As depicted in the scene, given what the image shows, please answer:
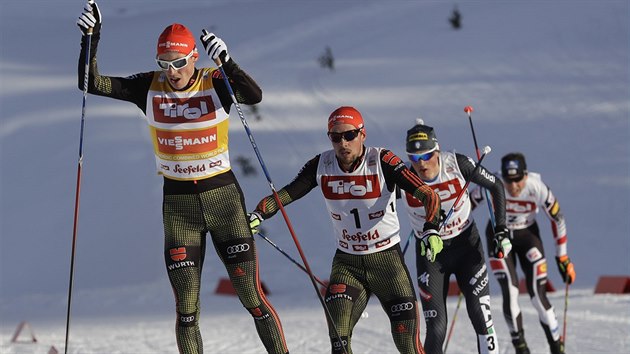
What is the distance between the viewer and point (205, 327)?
41.2ft

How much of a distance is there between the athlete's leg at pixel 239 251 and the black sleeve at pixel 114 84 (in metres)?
0.78

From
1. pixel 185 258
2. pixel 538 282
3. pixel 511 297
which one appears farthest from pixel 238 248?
pixel 538 282

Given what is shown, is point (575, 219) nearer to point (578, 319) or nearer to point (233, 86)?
point (578, 319)

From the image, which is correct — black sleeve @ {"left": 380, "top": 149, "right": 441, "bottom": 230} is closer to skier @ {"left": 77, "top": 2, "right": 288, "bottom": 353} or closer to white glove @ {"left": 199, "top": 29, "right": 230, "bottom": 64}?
skier @ {"left": 77, "top": 2, "right": 288, "bottom": 353}

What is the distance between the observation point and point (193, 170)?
698cm

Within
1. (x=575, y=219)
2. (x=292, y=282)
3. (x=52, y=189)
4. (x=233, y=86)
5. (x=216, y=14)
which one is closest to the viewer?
(x=233, y=86)

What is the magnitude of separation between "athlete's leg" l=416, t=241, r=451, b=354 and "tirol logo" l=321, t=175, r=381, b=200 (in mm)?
1275

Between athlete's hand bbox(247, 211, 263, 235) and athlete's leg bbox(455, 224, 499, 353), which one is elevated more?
athlete's hand bbox(247, 211, 263, 235)

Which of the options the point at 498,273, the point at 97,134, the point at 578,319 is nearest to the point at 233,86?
the point at 498,273

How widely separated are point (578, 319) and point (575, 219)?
7105 mm

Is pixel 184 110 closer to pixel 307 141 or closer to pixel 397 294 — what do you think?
pixel 397 294

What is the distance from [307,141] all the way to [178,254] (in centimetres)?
1617

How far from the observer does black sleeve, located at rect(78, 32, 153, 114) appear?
698cm

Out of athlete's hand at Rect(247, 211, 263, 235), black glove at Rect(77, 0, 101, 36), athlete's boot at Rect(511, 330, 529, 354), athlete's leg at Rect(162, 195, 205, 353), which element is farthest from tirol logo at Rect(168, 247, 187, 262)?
athlete's boot at Rect(511, 330, 529, 354)
